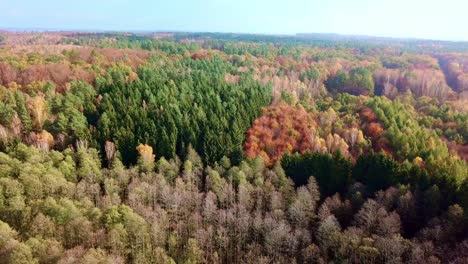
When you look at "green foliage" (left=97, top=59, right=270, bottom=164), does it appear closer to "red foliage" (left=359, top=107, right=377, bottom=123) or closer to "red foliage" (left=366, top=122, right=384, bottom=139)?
"red foliage" (left=359, top=107, right=377, bottom=123)

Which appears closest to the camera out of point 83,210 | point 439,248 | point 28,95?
point 439,248

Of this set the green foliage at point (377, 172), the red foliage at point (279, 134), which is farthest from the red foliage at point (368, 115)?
the green foliage at point (377, 172)

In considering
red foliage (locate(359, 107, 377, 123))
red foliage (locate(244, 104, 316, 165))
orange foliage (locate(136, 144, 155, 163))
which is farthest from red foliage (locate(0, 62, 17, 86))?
red foliage (locate(359, 107, 377, 123))

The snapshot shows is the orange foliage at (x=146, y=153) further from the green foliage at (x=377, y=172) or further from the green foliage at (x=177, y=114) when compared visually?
the green foliage at (x=377, y=172)

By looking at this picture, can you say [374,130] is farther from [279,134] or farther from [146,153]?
[146,153]

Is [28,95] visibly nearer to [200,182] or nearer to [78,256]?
[200,182]

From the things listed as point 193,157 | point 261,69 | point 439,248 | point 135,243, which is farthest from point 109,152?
point 261,69
